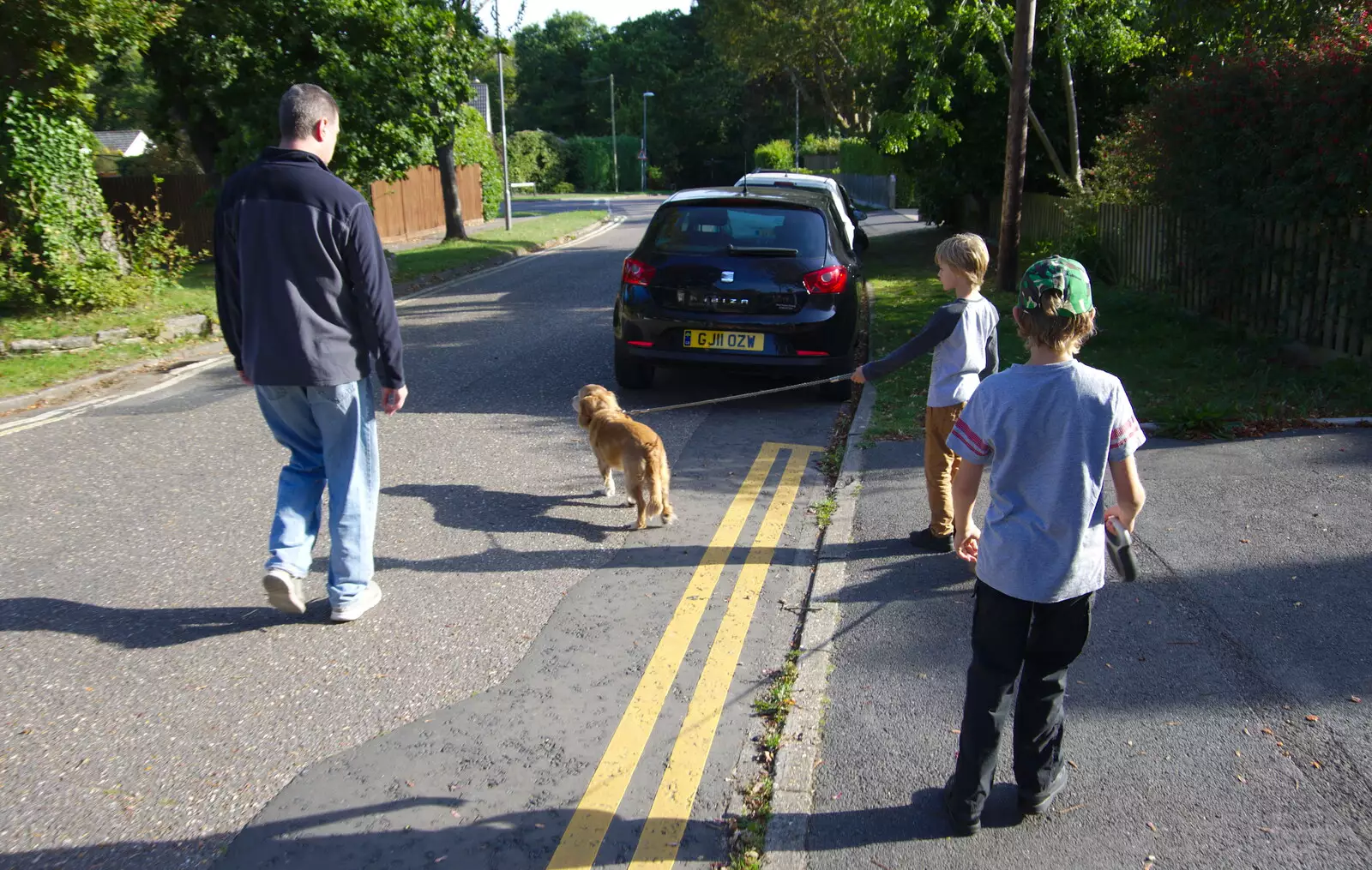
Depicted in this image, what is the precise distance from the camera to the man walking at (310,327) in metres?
3.92

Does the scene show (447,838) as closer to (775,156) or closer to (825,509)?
(825,509)

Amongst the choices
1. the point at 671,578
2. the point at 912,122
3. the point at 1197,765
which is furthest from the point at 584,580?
the point at 912,122

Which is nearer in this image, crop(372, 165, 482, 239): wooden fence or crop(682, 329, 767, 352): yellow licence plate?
crop(682, 329, 767, 352): yellow licence plate

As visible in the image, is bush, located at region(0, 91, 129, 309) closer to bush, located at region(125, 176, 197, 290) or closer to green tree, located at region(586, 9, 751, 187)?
bush, located at region(125, 176, 197, 290)

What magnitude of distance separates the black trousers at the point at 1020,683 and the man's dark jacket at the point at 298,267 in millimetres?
2480

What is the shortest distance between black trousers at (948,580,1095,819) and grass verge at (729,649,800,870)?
569mm

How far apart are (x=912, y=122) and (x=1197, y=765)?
13.1 meters

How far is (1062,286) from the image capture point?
2.69m

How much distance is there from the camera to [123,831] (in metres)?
2.93

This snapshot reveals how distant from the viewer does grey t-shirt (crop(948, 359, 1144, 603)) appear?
2693 mm

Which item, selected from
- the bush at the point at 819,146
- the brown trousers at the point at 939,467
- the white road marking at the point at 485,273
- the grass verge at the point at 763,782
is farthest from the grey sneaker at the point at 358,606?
the bush at the point at 819,146

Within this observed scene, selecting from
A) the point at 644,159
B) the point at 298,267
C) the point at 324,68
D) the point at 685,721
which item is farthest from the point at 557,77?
the point at 685,721

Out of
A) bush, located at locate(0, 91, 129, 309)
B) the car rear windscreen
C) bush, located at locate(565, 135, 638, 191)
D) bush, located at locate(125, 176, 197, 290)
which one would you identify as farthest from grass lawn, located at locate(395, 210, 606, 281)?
bush, located at locate(565, 135, 638, 191)

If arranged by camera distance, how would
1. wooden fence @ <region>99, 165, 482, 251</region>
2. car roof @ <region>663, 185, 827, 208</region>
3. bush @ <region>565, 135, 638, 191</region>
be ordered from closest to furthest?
car roof @ <region>663, 185, 827, 208</region>, wooden fence @ <region>99, 165, 482, 251</region>, bush @ <region>565, 135, 638, 191</region>
